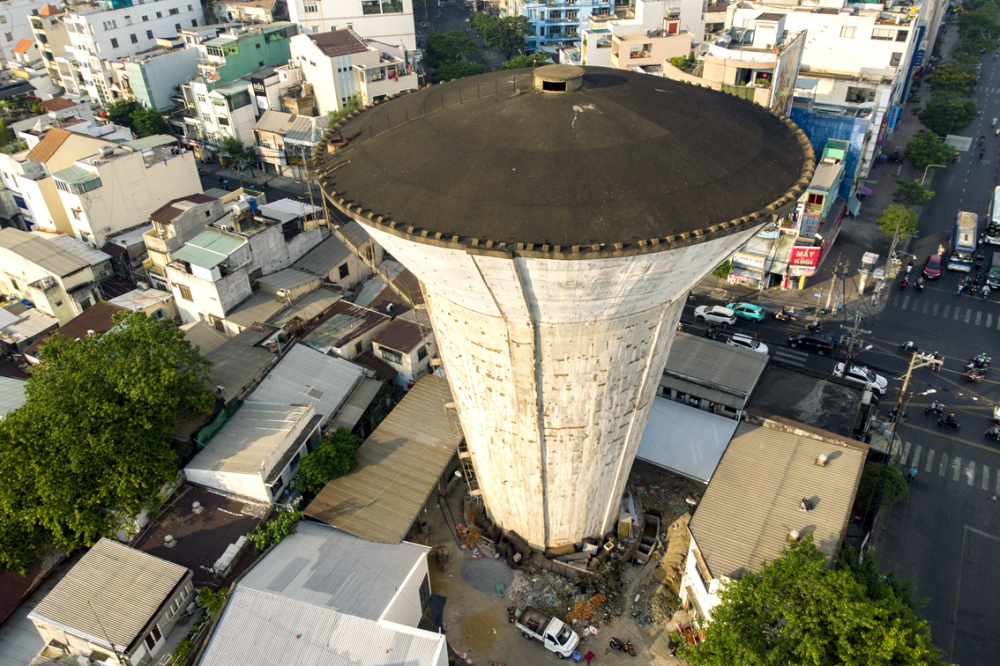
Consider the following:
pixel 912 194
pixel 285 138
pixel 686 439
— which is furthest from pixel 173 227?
pixel 912 194

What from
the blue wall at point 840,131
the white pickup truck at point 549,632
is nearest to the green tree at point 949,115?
the blue wall at point 840,131

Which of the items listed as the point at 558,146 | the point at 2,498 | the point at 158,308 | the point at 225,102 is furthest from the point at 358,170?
the point at 225,102

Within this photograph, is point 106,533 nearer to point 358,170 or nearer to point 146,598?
point 146,598

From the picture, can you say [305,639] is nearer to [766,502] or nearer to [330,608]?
[330,608]

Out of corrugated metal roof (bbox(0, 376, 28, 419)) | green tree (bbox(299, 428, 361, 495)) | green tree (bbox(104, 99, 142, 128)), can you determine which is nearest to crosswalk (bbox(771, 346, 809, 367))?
green tree (bbox(299, 428, 361, 495))

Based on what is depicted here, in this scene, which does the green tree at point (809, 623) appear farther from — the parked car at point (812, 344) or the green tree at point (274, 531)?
the parked car at point (812, 344)
